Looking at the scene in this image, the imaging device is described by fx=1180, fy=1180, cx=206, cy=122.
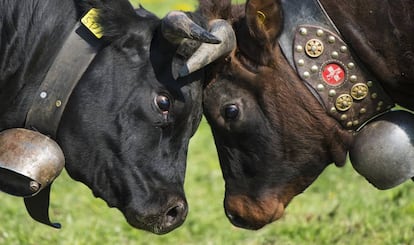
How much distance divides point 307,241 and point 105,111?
87.2 inches

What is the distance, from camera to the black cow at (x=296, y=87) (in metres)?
5.10

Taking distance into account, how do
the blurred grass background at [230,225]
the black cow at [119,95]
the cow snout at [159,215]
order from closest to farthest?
the black cow at [119,95] → the cow snout at [159,215] → the blurred grass background at [230,225]

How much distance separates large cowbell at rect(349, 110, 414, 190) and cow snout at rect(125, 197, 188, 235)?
86cm

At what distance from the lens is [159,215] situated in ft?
16.6

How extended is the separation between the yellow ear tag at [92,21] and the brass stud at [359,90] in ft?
3.86

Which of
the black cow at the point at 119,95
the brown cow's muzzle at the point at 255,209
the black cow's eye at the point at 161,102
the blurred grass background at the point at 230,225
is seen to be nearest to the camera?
the black cow at the point at 119,95

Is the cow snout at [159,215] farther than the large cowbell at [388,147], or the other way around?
the large cowbell at [388,147]

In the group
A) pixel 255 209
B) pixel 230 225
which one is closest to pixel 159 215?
pixel 255 209

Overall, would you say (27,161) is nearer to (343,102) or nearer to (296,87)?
(296,87)

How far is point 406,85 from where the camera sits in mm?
5148

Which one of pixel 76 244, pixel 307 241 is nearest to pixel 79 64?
pixel 76 244

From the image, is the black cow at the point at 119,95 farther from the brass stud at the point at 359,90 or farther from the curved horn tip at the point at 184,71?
the brass stud at the point at 359,90

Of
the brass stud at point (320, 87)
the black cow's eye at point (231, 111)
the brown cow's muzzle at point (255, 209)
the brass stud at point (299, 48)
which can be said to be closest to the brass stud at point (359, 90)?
the brass stud at point (320, 87)

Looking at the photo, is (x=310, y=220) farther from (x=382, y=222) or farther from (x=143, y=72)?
(x=143, y=72)
